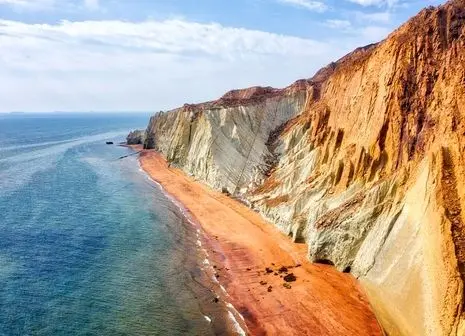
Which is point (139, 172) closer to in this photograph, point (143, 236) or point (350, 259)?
point (143, 236)

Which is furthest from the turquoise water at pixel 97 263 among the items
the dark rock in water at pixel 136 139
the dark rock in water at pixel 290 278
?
the dark rock in water at pixel 136 139

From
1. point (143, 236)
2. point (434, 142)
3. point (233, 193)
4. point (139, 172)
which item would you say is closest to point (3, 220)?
point (143, 236)

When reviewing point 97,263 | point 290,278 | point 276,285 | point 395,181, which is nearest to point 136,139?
point 97,263

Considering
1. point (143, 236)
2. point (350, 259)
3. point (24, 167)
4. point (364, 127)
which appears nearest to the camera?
point (350, 259)

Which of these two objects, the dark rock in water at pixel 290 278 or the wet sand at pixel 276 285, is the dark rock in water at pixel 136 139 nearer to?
the wet sand at pixel 276 285

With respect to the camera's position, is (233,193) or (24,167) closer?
(233,193)
